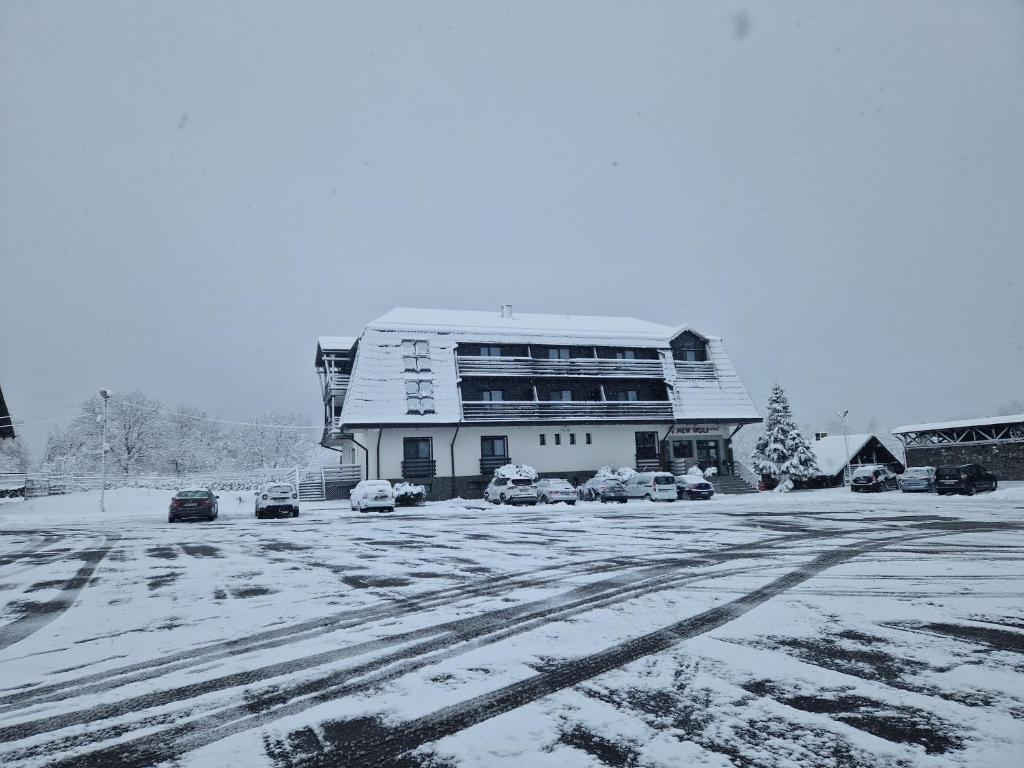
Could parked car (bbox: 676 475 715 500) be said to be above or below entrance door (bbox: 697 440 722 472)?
below

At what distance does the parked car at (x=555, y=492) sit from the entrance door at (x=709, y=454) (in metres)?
15.7

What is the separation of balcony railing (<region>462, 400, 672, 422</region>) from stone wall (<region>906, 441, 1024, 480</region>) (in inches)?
865

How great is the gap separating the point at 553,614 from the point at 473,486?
30.8m

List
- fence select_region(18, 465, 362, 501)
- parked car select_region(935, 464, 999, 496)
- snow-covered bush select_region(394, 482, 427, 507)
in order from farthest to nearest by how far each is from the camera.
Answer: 1. fence select_region(18, 465, 362, 501)
2. snow-covered bush select_region(394, 482, 427, 507)
3. parked car select_region(935, 464, 999, 496)

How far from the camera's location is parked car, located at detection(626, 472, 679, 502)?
29.7 metres

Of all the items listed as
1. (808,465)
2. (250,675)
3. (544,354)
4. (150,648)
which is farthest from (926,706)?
(808,465)

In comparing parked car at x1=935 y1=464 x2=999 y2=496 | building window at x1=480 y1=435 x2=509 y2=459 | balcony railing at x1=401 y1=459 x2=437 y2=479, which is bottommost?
parked car at x1=935 y1=464 x2=999 y2=496

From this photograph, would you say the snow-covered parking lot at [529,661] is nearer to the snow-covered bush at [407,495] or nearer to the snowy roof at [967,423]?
the snow-covered bush at [407,495]

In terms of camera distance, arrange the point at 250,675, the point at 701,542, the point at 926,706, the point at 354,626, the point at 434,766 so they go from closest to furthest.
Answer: the point at 434,766
the point at 926,706
the point at 250,675
the point at 354,626
the point at 701,542

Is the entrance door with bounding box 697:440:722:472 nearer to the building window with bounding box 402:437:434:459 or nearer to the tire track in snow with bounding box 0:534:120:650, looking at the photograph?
the building window with bounding box 402:437:434:459

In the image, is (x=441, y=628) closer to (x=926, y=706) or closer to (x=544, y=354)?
(x=926, y=706)

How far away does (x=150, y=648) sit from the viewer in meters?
5.41

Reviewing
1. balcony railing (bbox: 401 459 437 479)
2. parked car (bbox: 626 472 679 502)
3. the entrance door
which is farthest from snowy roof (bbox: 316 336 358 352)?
the entrance door

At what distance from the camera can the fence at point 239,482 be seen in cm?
3553
